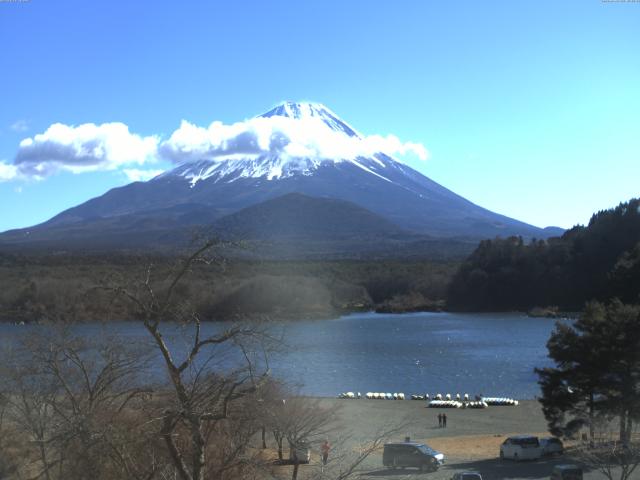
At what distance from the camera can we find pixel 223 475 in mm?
5770

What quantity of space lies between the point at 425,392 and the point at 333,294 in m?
41.6

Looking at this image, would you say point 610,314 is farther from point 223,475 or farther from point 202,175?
point 202,175

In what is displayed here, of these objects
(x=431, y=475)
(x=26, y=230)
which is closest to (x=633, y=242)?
(x=431, y=475)

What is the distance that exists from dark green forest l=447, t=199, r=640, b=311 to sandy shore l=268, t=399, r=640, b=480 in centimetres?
3929

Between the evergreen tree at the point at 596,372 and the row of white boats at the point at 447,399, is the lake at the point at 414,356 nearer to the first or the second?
the row of white boats at the point at 447,399

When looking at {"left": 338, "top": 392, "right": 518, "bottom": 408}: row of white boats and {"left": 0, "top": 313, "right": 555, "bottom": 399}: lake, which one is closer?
{"left": 338, "top": 392, "right": 518, "bottom": 408}: row of white boats

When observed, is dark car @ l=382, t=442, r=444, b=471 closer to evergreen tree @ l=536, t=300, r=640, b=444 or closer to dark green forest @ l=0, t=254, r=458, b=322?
evergreen tree @ l=536, t=300, r=640, b=444

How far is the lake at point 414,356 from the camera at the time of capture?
2762cm

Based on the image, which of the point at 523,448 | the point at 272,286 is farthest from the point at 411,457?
the point at 272,286

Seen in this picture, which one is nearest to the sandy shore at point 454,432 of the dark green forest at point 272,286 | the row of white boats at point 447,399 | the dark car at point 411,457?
the dark car at point 411,457

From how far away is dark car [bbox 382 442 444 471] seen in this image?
41.7ft

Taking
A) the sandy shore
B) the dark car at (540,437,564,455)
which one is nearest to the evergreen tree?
the dark car at (540,437,564,455)

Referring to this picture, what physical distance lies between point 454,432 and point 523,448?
581cm

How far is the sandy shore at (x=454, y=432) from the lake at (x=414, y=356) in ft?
6.62
